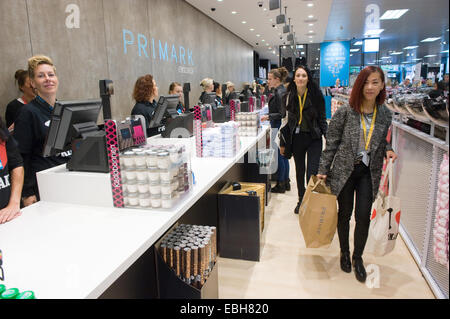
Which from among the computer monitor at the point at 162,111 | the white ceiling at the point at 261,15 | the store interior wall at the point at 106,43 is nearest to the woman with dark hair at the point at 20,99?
the store interior wall at the point at 106,43

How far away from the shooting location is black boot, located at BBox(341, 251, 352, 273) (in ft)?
9.04

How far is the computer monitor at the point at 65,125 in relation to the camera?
6.31 ft

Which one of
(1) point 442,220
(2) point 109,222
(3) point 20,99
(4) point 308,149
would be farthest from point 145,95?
(1) point 442,220

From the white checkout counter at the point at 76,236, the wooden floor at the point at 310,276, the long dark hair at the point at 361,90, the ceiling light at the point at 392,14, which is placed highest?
the ceiling light at the point at 392,14

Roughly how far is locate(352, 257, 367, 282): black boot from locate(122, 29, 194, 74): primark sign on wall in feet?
16.8

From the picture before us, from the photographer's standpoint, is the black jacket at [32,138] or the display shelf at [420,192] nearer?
the black jacket at [32,138]

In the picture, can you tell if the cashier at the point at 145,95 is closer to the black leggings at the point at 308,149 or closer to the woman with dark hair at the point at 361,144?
the black leggings at the point at 308,149

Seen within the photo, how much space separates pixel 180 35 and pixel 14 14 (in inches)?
188

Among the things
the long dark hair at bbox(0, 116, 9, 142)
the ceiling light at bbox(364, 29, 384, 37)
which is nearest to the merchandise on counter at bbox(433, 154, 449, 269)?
the long dark hair at bbox(0, 116, 9, 142)

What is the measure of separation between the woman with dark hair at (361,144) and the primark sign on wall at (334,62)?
14.3 m

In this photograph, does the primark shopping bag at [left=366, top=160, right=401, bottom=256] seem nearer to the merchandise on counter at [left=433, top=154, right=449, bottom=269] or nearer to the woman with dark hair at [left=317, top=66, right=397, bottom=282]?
the woman with dark hair at [left=317, top=66, right=397, bottom=282]

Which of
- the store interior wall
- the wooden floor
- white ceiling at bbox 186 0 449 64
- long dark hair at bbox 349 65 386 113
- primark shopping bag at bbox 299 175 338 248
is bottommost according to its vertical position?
the wooden floor

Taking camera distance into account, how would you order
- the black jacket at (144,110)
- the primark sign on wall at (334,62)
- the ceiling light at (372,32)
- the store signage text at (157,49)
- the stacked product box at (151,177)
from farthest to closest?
1. the primark sign on wall at (334,62)
2. the ceiling light at (372,32)
3. the store signage text at (157,49)
4. the black jacket at (144,110)
5. the stacked product box at (151,177)
